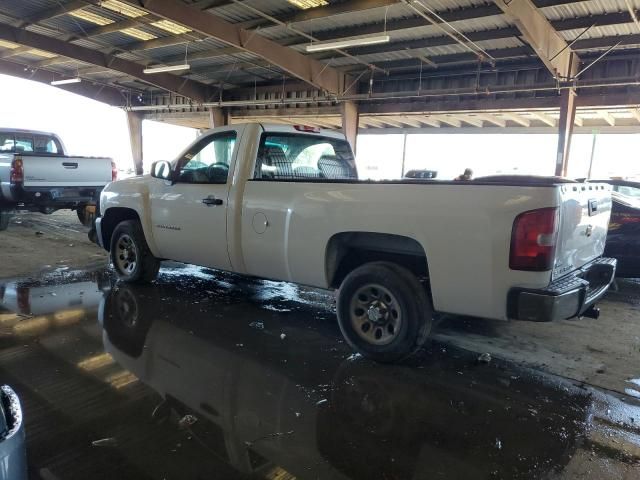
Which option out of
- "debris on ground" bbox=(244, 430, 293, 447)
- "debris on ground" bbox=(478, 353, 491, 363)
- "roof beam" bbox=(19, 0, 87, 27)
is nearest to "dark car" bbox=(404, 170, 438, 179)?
"roof beam" bbox=(19, 0, 87, 27)

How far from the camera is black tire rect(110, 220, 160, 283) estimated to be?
19.0 feet

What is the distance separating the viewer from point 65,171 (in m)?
9.26

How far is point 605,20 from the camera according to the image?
37.0 feet

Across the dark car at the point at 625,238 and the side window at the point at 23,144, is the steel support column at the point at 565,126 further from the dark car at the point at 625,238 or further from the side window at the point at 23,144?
the side window at the point at 23,144

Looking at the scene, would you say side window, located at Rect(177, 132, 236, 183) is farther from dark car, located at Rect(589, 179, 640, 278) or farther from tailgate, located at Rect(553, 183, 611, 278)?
dark car, located at Rect(589, 179, 640, 278)

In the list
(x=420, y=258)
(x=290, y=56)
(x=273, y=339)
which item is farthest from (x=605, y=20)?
(x=273, y=339)

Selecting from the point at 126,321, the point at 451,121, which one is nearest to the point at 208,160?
the point at 126,321

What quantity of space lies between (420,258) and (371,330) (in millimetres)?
732

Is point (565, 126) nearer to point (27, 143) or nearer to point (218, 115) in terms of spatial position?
point (27, 143)

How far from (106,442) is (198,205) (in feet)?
9.28

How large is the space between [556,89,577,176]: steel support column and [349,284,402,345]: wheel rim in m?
13.3

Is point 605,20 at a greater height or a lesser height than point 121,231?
greater

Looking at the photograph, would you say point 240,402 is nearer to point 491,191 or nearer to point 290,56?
point 491,191

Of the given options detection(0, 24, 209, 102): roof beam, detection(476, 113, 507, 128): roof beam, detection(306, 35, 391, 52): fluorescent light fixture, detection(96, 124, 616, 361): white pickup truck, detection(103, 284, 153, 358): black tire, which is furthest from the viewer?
detection(476, 113, 507, 128): roof beam
